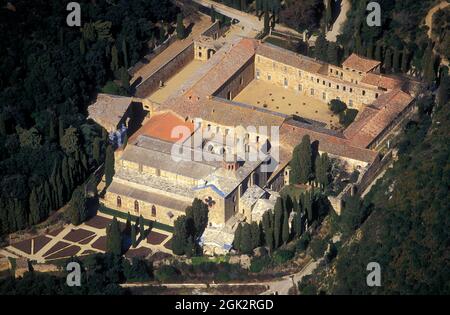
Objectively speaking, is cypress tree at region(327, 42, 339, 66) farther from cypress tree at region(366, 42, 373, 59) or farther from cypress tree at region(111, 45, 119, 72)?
cypress tree at region(111, 45, 119, 72)

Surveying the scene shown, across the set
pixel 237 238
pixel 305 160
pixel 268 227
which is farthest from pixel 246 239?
pixel 305 160

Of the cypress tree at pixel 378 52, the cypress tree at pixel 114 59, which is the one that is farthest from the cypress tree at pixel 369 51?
the cypress tree at pixel 114 59

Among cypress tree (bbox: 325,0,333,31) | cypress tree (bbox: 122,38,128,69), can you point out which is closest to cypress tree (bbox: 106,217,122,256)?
cypress tree (bbox: 122,38,128,69)

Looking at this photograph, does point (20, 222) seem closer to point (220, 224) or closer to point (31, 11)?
point (220, 224)

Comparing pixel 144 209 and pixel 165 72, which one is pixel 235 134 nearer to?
pixel 144 209

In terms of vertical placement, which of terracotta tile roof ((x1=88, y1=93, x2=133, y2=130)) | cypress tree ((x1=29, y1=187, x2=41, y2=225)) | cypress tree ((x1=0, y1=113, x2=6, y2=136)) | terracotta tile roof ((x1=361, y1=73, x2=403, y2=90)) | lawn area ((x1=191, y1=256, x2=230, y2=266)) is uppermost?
terracotta tile roof ((x1=361, y1=73, x2=403, y2=90))

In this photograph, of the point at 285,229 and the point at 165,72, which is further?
the point at 165,72

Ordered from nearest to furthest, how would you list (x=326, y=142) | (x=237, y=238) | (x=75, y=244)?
1. (x=237, y=238)
2. (x=75, y=244)
3. (x=326, y=142)
